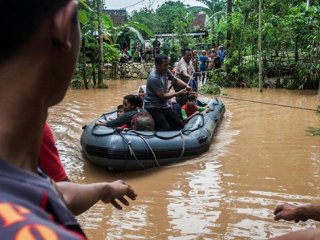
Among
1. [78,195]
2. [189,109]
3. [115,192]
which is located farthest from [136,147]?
[78,195]

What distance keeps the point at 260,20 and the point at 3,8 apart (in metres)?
14.7

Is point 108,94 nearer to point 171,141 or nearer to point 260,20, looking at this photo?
point 260,20

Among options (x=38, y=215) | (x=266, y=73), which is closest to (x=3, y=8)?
(x=38, y=215)

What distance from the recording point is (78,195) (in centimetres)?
140

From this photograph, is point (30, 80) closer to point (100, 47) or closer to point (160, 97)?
point (160, 97)

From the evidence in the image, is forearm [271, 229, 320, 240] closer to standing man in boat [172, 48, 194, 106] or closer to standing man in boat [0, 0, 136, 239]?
standing man in boat [0, 0, 136, 239]

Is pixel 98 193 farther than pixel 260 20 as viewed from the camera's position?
No

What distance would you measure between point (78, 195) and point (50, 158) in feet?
1.35

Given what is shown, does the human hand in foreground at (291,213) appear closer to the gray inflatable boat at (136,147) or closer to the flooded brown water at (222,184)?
the flooded brown water at (222,184)

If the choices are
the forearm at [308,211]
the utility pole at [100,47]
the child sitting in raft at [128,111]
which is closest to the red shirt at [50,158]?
the forearm at [308,211]

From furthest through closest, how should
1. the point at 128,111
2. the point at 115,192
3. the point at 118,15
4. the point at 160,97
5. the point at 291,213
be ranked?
the point at 118,15, the point at 128,111, the point at 160,97, the point at 291,213, the point at 115,192

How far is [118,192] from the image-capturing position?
1.63m

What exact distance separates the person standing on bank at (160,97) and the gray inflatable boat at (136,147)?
1.13ft

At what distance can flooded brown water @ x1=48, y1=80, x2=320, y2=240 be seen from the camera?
14.0 ft
